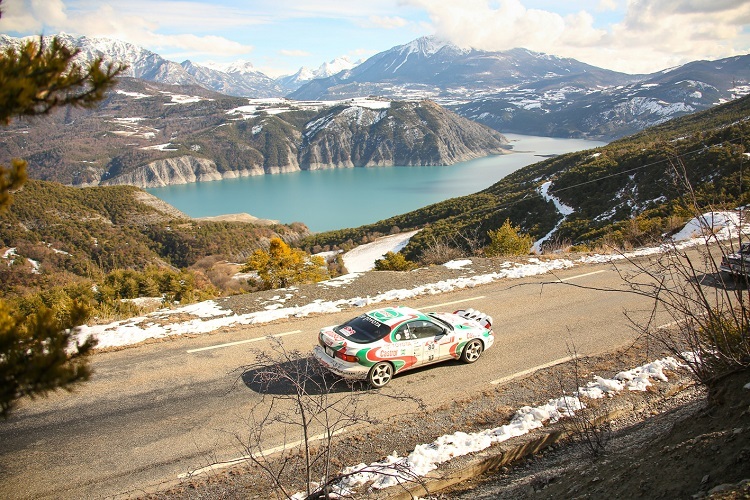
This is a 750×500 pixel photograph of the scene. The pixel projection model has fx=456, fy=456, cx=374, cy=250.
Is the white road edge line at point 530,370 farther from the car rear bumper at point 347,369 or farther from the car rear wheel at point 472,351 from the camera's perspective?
the car rear bumper at point 347,369

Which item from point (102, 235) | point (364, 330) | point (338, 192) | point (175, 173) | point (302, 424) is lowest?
point (102, 235)

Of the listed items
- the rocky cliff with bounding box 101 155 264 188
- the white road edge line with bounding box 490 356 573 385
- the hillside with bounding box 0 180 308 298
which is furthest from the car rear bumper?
the rocky cliff with bounding box 101 155 264 188

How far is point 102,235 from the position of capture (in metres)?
63.6

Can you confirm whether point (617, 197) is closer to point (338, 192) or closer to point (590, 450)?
point (590, 450)

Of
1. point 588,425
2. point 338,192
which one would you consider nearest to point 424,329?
point 588,425

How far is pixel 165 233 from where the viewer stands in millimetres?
70125

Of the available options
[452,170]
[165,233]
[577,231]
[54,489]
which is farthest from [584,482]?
[452,170]

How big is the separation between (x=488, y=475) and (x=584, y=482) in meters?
1.71

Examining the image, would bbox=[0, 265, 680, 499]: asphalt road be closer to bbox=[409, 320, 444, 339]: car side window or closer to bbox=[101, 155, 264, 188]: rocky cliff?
bbox=[409, 320, 444, 339]: car side window

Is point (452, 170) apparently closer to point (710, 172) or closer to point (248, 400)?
point (710, 172)

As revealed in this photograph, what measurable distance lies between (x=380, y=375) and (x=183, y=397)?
136 inches

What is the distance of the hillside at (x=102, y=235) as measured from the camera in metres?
52.7

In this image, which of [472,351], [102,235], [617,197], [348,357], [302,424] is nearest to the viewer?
[302,424]

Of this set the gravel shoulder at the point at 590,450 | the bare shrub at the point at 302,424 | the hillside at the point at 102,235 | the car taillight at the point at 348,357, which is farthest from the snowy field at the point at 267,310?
the hillside at the point at 102,235
